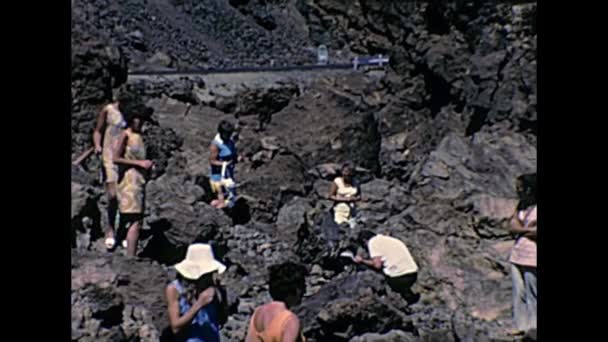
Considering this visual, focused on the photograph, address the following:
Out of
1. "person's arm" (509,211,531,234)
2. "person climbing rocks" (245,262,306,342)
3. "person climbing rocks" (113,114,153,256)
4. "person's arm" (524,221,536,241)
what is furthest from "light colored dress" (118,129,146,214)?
"person's arm" (524,221,536,241)

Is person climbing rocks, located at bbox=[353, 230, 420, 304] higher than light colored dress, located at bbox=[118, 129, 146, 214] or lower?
lower

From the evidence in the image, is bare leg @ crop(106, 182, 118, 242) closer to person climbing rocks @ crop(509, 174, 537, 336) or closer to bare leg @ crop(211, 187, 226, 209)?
bare leg @ crop(211, 187, 226, 209)

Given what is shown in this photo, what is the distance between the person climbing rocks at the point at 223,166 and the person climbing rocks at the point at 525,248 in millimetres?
4250

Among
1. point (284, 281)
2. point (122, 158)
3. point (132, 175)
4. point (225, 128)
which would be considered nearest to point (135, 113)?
point (122, 158)

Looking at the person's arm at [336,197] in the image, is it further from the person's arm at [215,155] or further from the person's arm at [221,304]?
the person's arm at [221,304]

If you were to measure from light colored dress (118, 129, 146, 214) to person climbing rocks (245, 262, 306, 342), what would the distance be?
316 cm

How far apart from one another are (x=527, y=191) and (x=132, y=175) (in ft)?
11.4

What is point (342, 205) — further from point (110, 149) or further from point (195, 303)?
point (195, 303)

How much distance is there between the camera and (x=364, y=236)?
10.2 m

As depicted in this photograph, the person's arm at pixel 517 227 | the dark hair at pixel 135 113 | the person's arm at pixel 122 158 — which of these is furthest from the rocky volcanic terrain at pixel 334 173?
the person's arm at pixel 517 227

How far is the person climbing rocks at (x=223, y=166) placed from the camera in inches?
427

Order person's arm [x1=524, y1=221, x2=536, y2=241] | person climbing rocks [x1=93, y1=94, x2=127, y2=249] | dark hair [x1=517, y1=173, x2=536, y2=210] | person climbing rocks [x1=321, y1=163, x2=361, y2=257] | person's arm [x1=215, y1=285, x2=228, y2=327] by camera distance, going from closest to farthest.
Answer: person's arm [x1=215, y1=285, x2=228, y2=327] → person's arm [x1=524, y1=221, x2=536, y2=241] → dark hair [x1=517, y1=173, x2=536, y2=210] → person climbing rocks [x1=93, y1=94, x2=127, y2=249] → person climbing rocks [x1=321, y1=163, x2=361, y2=257]

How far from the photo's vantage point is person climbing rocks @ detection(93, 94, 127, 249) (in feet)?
28.5

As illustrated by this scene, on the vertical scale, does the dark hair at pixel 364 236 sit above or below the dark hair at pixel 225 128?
below
